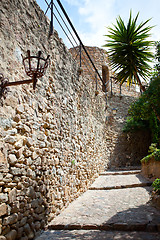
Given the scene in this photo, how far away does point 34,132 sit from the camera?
3100 mm

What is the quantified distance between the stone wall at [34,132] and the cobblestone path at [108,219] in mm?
234

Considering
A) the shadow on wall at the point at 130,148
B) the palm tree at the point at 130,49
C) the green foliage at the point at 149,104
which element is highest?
the palm tree at the point at 130,49

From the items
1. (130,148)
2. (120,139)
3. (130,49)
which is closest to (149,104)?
(130,49)

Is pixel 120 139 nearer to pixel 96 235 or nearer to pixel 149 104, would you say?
pixel 149 104

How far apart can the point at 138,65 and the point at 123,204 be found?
356cm

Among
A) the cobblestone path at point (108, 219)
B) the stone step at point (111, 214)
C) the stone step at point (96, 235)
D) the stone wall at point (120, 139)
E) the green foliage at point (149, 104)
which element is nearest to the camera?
the stone step at point (96, 235)

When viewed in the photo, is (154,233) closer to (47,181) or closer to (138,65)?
(47,181)

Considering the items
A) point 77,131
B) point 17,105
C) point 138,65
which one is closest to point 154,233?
point 17,105

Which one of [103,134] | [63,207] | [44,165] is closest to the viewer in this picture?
[44,165]

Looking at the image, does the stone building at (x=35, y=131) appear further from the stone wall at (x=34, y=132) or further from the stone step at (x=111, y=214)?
the stone step at (x=111, y=214)

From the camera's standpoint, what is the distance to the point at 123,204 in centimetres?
419

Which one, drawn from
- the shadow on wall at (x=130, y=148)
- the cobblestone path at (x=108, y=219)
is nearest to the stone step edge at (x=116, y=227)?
the cobblestone path at (x=108, y=219)

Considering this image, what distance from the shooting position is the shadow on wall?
973 cm

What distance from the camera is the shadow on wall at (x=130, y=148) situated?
9.73 metres
